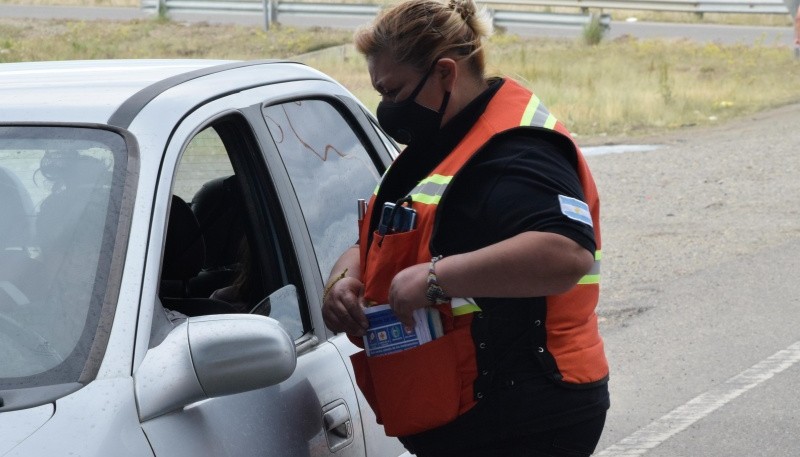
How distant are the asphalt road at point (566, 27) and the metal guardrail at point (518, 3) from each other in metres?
0.35

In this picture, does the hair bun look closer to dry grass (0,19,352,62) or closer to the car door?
the car door

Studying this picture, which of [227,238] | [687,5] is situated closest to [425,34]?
[227,238]

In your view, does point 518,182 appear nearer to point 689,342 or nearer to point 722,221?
point 689,342

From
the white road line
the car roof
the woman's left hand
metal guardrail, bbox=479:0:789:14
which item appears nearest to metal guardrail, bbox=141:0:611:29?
metal guardrail, bbox=479:0:789:14

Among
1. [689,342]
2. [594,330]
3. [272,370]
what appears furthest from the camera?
[689,342]

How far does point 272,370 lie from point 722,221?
8634 mm

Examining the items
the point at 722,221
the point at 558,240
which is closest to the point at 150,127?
the point at 558,240

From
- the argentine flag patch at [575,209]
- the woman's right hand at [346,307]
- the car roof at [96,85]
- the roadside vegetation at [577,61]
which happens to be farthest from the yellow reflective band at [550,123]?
the roadside vegetation at [577,61]

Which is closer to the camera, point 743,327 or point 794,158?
point 743,327

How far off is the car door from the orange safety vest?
0.22 meters

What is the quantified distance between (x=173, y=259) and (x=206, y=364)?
1129 mm

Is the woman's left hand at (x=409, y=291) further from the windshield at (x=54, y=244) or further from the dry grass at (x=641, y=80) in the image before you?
the dry grass at (x=641, y=80)

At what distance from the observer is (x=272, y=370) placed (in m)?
2.43

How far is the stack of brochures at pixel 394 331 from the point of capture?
268cm
